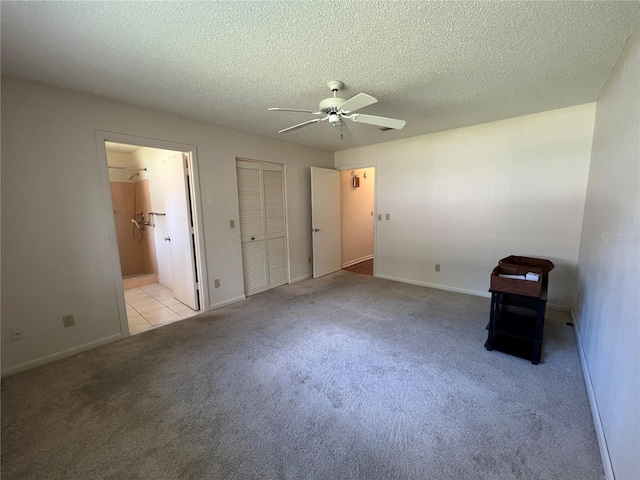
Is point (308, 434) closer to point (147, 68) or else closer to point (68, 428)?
point (68, 428)

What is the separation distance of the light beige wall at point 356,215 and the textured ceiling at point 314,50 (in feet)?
9.86

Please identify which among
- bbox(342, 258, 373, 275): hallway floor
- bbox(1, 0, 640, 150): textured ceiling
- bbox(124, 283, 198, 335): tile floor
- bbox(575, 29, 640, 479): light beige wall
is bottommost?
bbox(124, 283, 198, 335): tile floor

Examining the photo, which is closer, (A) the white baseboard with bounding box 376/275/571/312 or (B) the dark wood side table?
(B) the dark wood side table

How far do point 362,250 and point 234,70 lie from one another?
4.75 m

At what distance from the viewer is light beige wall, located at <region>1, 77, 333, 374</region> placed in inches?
82.7

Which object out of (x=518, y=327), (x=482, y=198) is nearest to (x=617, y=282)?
(x=518, y=327)

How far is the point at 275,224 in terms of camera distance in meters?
4.24

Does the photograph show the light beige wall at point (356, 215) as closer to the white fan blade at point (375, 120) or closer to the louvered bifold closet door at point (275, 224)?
the louvered bifold closet door at point (275, 224)

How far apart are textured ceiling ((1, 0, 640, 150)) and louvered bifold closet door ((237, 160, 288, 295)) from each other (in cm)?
125

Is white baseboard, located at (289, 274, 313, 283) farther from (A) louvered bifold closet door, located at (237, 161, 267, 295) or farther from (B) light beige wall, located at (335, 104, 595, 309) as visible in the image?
(B) light beige wall, located at (335, 104, 595, 309)

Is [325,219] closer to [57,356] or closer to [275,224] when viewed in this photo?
[275,224]

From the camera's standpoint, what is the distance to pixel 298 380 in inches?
79.8

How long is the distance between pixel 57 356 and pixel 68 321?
311 mm

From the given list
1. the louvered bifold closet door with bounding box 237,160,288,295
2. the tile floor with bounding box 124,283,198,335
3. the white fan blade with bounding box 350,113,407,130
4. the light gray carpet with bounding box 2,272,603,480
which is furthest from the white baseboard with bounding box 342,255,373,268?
the white fan blade with bounding box 350,113,407,130
